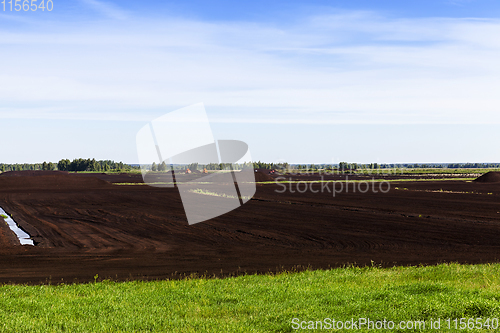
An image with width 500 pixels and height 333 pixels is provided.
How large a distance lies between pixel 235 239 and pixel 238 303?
12.6 m

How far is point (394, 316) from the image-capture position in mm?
7406

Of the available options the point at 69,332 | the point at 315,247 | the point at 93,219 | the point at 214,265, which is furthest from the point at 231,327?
the point at 93,219

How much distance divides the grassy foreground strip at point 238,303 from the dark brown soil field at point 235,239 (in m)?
2.54

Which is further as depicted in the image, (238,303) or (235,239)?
(235,239)

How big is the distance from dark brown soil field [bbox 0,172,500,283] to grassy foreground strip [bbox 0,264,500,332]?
2544 mm

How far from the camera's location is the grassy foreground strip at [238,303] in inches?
292

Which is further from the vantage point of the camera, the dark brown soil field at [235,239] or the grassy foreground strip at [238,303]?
the dark brown soil field at [235,239]

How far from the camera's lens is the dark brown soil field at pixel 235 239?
14805mm

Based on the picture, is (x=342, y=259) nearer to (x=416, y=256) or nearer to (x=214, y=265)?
(x=416, y=256)

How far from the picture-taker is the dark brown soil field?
14.8 metres

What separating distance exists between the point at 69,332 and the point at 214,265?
26.4 ft

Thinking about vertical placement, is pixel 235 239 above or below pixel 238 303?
below

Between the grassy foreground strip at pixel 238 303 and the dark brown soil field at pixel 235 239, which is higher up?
the grassy foreground strip at pixel 238 303

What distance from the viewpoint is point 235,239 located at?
Result: 2136 centimetres
